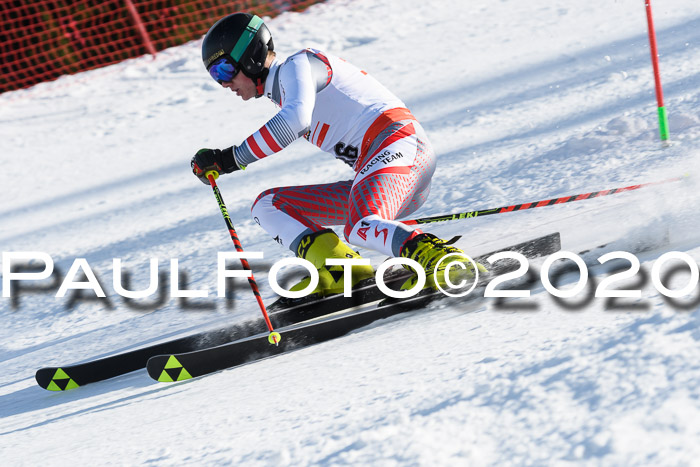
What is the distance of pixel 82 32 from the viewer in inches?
422

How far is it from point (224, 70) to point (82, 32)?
849cm

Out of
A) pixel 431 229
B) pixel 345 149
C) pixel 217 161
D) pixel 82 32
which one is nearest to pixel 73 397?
pixel 217 161

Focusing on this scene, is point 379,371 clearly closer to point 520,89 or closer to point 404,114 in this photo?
point 404,114

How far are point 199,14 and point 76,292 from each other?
7.37 m

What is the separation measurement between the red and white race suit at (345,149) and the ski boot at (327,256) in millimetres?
57

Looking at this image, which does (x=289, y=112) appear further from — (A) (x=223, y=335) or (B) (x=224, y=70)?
(A) (x=223, y=335)

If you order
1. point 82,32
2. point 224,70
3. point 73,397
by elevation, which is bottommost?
point 73,397

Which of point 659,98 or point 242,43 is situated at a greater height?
point 242,43

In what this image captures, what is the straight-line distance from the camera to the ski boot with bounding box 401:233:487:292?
275cm

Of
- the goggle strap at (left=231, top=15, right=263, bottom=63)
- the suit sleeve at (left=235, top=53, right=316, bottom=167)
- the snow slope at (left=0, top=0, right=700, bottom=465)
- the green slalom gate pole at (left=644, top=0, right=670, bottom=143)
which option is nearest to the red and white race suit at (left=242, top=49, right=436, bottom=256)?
the suit sleeve at (left=235, top=53, right=316, bottom=167)

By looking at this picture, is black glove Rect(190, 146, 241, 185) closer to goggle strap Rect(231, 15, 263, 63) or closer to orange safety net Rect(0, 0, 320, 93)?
goggle strap Rect(231, 15, 263, 63)

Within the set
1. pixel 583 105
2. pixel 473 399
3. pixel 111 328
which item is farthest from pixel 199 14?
pixel 473 399

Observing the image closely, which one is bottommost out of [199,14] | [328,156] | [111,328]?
[111,328]

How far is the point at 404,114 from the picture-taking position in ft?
10.7
